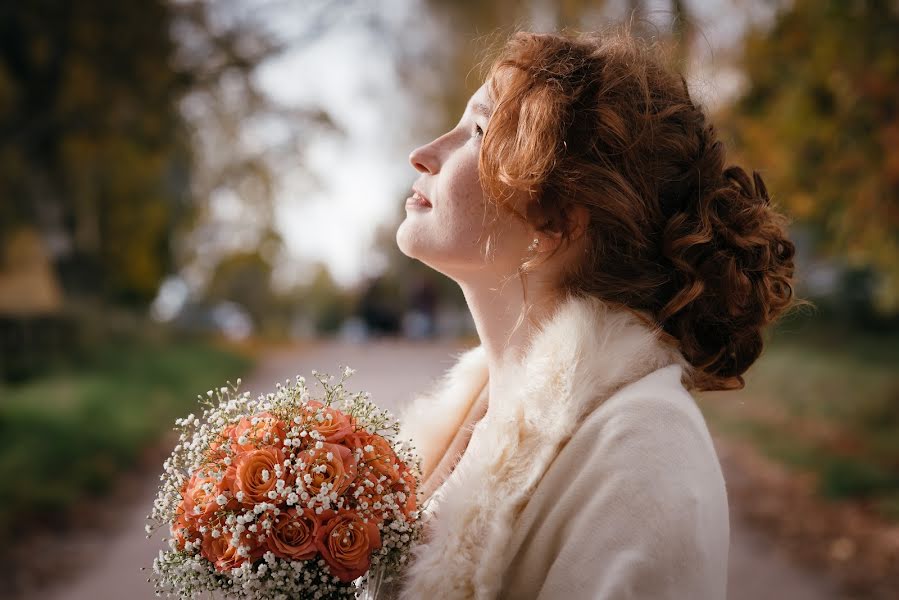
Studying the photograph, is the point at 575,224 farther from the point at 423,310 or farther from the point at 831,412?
the point at 423,310

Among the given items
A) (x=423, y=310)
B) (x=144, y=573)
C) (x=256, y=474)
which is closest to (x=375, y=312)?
(x=423, y=310)

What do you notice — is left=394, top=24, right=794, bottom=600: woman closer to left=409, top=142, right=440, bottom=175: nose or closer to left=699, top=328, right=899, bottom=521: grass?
left=409, top=142, right=440, bottom=175: nose

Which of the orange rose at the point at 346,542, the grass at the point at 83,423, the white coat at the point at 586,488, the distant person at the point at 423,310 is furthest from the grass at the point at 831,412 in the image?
the distant person at the point at 423,310

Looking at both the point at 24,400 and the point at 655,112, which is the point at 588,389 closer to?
the point at 655,112

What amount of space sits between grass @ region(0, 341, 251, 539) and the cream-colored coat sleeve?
251 inches

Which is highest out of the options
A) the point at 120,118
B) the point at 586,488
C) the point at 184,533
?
the point at 120,118

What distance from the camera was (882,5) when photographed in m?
6.41

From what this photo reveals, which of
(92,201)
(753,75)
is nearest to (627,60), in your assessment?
(753,75)

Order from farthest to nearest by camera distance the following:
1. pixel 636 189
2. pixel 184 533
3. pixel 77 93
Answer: pixel 77 93 → pixel 636 189 → pixel 184 533

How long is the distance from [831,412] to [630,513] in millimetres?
10789

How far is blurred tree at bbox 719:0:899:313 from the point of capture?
654 cm

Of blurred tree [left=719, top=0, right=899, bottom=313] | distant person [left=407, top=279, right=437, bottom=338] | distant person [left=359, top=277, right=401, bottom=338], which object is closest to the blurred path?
blurred tree [left=719, top=0, right=899, bottom=313]

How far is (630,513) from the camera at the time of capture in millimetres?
1771

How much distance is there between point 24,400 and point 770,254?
951cm
